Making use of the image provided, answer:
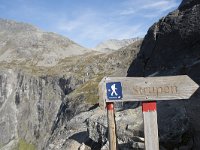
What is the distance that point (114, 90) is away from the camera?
375 inches

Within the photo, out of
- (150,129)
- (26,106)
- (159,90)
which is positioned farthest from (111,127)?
(26,106)

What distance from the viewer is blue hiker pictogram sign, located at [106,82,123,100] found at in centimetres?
945

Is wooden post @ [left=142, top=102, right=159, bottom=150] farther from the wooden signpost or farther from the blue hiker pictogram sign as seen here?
the blue hiker pictogram sign

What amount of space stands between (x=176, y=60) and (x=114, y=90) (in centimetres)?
1116

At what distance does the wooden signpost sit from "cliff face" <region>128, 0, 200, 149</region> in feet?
14.6

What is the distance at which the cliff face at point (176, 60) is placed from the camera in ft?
44.5

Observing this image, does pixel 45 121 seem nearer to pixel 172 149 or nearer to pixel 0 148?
pixel 0 148

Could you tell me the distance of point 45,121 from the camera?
12619cm

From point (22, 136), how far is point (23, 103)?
554 inches

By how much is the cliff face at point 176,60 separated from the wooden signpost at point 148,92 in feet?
14.6

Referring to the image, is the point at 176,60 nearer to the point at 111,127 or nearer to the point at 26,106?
the point at 111,127

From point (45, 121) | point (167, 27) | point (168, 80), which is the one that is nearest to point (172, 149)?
point (168, 80)

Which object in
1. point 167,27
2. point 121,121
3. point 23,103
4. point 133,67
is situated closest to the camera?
point 121,121

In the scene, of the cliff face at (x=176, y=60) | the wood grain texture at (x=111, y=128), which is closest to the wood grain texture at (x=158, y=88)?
the wood grain texture at (x=111, y=128)
